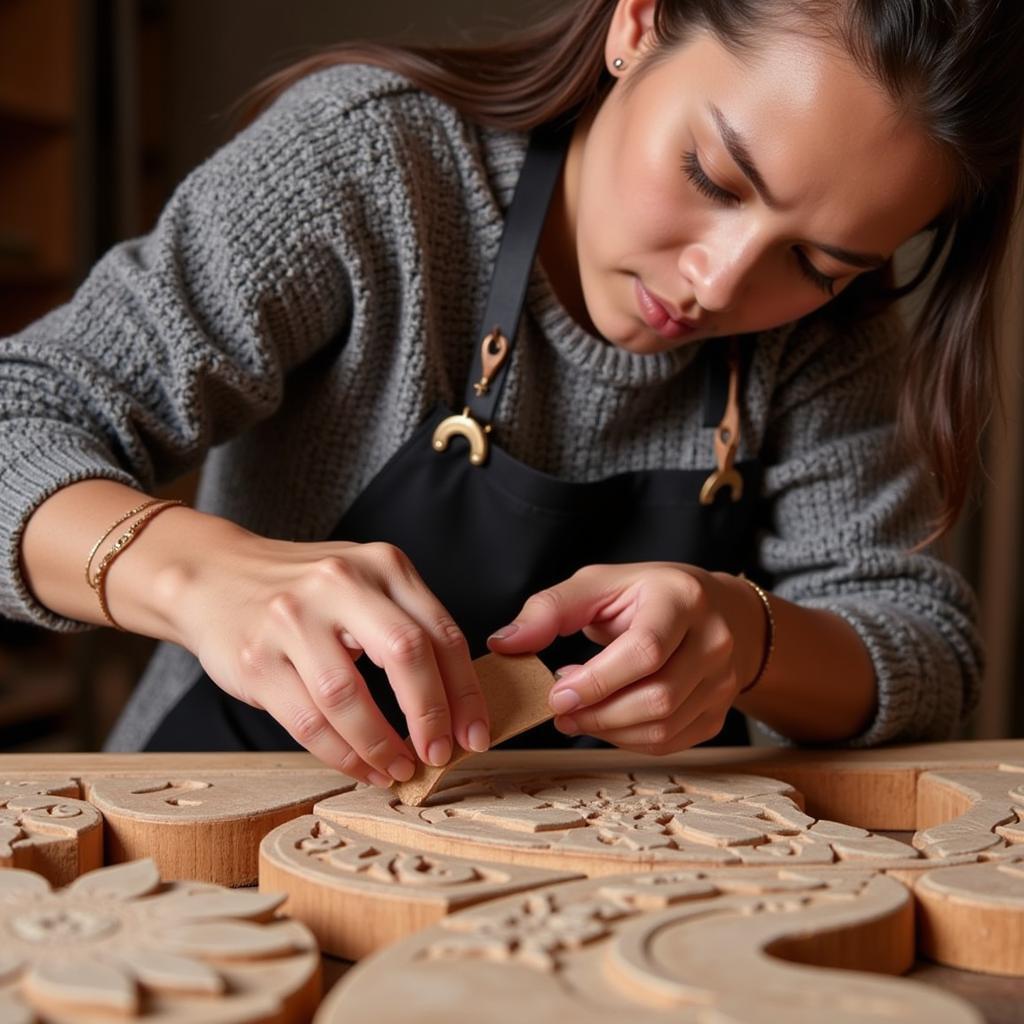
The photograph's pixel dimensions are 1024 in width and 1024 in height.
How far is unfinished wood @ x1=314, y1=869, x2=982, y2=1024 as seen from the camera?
1.60 ft

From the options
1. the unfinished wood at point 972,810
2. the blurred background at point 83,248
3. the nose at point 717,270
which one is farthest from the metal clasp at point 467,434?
the blurred background at point 83,248

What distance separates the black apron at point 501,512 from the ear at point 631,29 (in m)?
0.12

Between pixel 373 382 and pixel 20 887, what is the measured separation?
0.64 metres

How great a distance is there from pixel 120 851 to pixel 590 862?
30 cm

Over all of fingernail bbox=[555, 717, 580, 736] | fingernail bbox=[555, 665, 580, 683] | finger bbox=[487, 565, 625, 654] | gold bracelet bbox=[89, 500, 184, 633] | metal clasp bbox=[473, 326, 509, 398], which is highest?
metal clasp bbox=[473, 326, 509, 398]

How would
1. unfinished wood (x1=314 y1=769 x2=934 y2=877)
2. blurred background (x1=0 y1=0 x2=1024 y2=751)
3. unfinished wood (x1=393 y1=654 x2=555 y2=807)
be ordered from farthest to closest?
1. blurred background (x1=0 y1=0 x2=1024 y2=751)
2. unfinished wood (x1=393 y1=654 x2=555 y2=807)
3. unfinished wood (x1=314 y1=769 x2=934 y2=877)

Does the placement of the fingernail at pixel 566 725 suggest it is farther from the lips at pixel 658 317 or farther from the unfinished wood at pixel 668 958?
the lips at pixel 658 317

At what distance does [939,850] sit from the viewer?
710 millimetres

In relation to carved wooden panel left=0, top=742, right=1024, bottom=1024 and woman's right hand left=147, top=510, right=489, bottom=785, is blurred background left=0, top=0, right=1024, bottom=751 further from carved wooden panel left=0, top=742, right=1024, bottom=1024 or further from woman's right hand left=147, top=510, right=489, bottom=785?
woman's right hand left=147, top=510, right=489, bottom=785

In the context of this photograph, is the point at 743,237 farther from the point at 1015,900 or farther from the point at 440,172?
the point at 1015,900

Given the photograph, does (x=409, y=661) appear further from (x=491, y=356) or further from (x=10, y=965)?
(x=491, y=356)

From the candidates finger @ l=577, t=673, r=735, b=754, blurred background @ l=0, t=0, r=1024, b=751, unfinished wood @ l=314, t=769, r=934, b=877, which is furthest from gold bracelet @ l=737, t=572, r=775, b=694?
blurred background @ l=0, t=0, r=1024, b=751

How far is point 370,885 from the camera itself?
629 mm

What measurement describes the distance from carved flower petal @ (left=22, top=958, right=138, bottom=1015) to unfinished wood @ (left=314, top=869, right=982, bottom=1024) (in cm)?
8
